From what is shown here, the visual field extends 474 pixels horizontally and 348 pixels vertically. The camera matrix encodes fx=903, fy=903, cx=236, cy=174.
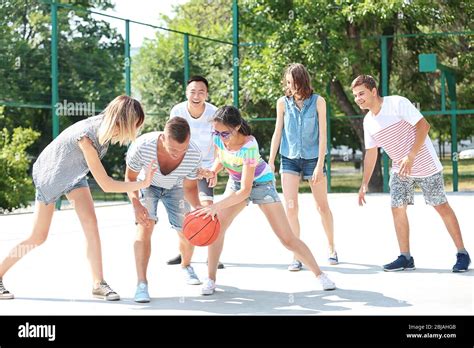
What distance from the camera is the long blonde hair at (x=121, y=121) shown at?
6078 millimetres

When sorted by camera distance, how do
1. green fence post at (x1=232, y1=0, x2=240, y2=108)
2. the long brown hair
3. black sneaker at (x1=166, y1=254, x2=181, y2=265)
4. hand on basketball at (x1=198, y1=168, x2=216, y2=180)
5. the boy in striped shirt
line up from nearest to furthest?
hand on basketball at (x1=198, y1=168, x2=216, y2=180), the boy in striped shirt, the long brown hair, black sneaker at (x1=166, y1=254, x2=181, y2=265), green fence post at (x1=232, y1=0, x2=240, y2=108)

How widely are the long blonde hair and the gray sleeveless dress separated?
0.65 feet

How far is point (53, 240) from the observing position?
10.7 meters

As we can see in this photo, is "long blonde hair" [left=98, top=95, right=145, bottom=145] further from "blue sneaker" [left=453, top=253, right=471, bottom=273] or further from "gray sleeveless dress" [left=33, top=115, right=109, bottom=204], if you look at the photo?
"blue sneaker" [left=453, top=253, right=471, bottom=273]

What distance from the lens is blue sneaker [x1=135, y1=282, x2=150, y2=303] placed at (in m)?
6.35

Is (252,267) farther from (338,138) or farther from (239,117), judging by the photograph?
(338,138)

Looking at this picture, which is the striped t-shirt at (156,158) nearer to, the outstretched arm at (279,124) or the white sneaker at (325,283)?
the white sneaker at (325,283)

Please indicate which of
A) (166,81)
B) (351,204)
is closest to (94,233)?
(351,204)

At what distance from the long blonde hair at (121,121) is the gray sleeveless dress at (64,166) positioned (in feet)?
0.65

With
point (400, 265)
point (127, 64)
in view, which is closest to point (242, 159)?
point (400, 265)

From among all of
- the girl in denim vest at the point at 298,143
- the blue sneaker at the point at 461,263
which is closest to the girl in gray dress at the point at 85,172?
the girl in denim vest at the point at 298,143

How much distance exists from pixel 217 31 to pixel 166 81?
4218 mm

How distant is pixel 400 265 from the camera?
7.79 m

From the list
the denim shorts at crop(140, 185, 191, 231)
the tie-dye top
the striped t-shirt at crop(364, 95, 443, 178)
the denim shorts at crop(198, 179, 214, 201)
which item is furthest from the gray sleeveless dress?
the striped t-shirt at crop(364, 95, 443, 178)
